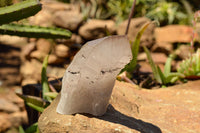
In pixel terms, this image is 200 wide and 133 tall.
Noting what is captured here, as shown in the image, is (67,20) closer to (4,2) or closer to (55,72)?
(55,72)

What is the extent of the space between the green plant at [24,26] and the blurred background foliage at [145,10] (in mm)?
3842

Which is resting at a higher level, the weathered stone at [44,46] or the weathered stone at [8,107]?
the weathered stone at [44,46]

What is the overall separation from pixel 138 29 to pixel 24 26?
11.3ft

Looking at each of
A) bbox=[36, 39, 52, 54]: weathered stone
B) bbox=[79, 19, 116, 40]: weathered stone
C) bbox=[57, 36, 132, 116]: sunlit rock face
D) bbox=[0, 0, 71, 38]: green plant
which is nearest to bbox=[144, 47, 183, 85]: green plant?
bbox=[0, 0, 71, 38]: green plant

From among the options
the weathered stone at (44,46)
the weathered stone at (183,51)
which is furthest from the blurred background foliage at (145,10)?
the weathered stone at (44,46)

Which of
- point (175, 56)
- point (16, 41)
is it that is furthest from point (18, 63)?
point (175, 56)

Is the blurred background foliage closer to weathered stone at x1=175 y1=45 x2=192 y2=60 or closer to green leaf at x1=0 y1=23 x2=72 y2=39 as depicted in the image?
weathered stone at x1=175 y1=45 x2=192 y2=60

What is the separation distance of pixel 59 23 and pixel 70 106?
A: 464cm

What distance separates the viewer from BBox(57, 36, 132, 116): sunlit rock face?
42.9 inches

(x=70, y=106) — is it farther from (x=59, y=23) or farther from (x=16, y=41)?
(x=16, y=41)

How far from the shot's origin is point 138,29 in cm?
520

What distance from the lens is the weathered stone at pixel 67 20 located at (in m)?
5.57

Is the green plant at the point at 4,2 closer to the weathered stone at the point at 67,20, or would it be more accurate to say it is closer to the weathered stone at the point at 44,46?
the weathered stone at the point at 67,20

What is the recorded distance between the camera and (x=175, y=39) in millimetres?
5559
